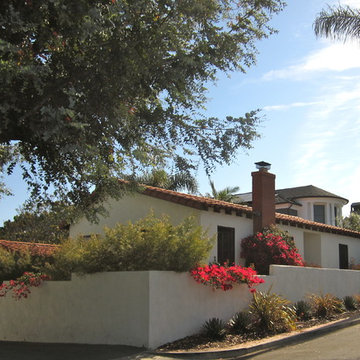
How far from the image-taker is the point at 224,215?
16.2 metres

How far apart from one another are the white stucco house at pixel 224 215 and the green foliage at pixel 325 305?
3175mm

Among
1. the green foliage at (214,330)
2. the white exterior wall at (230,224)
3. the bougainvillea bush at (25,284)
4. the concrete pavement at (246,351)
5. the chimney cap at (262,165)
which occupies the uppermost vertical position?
the chimney cap at (262,165)

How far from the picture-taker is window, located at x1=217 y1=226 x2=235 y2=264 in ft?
52.2

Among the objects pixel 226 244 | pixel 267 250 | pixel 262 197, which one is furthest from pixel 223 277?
pixel 262 197

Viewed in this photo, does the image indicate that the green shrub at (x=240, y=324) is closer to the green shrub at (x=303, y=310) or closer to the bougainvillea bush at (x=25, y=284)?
the green shrub at (x=303, y=310)

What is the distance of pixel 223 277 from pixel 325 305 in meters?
4.68

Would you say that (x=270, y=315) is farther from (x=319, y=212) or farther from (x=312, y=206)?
(x=319, y=212)

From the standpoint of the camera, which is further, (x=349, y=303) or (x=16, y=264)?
(x=349, y=303)

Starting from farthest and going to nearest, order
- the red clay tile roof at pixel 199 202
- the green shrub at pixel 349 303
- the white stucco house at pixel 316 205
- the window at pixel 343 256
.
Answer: the white stucco house at pixel 316 205, the window at pixel 343 256, the green shrub at pixel 349 303, the red clay tile roof at pixel 199 202

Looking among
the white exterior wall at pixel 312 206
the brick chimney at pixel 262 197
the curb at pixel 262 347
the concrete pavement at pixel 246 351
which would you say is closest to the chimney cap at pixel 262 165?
the brick chimney at pixel 262 197

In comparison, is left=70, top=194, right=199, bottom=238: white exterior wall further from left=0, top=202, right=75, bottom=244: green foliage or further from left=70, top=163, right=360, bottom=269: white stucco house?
left=0, top=202, right=75, bottom=244: green foliage

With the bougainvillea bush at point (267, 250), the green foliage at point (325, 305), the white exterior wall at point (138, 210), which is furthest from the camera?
the white exterior wall at point (138, 210)

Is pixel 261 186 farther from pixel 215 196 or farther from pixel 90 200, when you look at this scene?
pixel 215 196

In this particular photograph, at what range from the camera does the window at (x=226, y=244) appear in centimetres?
1591
